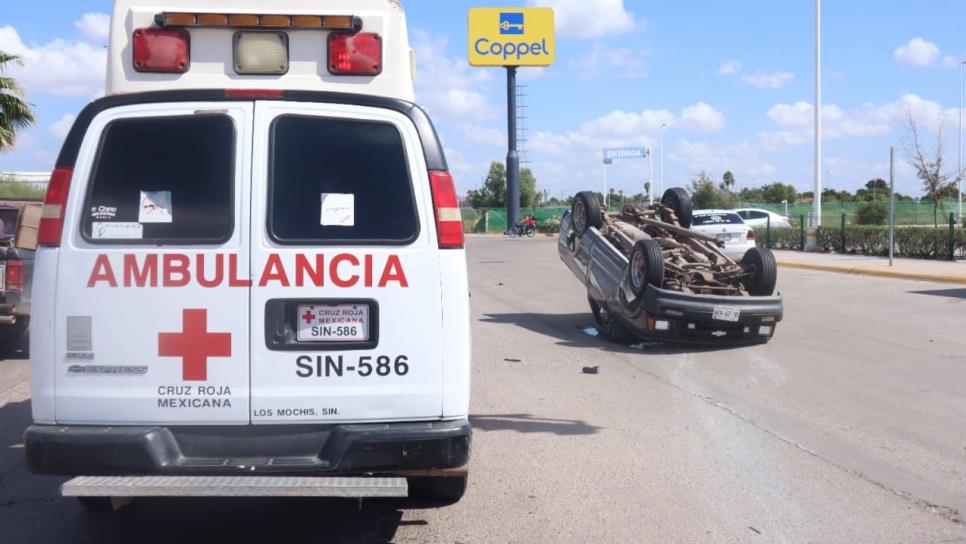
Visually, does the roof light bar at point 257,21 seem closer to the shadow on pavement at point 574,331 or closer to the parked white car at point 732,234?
the shadow on pavement at point 574,331

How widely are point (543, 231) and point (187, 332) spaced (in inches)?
2123

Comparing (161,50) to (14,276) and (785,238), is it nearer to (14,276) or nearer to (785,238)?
(14,276)

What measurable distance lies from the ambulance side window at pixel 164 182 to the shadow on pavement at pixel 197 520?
1.82 m

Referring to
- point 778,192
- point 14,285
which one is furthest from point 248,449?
point 778,192

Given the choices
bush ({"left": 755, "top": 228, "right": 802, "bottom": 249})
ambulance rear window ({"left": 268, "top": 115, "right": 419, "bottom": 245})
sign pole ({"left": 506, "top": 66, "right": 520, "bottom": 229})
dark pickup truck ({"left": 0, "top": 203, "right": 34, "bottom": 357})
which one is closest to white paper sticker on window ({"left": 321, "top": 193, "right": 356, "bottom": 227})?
ambulance rear window ({"left": 268, "top": 115, "right": 419, "bottom": 245})

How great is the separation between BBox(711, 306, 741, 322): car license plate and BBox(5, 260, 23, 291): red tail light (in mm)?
7820

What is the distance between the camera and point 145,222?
4539 millimetres

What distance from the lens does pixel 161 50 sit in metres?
4.79

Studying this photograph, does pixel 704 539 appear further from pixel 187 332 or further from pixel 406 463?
pixel 187 332

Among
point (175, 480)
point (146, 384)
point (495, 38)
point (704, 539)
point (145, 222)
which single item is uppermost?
point (495, 38)

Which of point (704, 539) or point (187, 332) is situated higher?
point (187, 332)

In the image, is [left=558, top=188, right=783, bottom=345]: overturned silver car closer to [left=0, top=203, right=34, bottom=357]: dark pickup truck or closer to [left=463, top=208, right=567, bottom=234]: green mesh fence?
[left=0, top=203, right=34, bottom=357]: dark pickup truck

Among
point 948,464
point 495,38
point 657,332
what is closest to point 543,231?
point 495,38

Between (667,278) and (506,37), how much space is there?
4412cm
